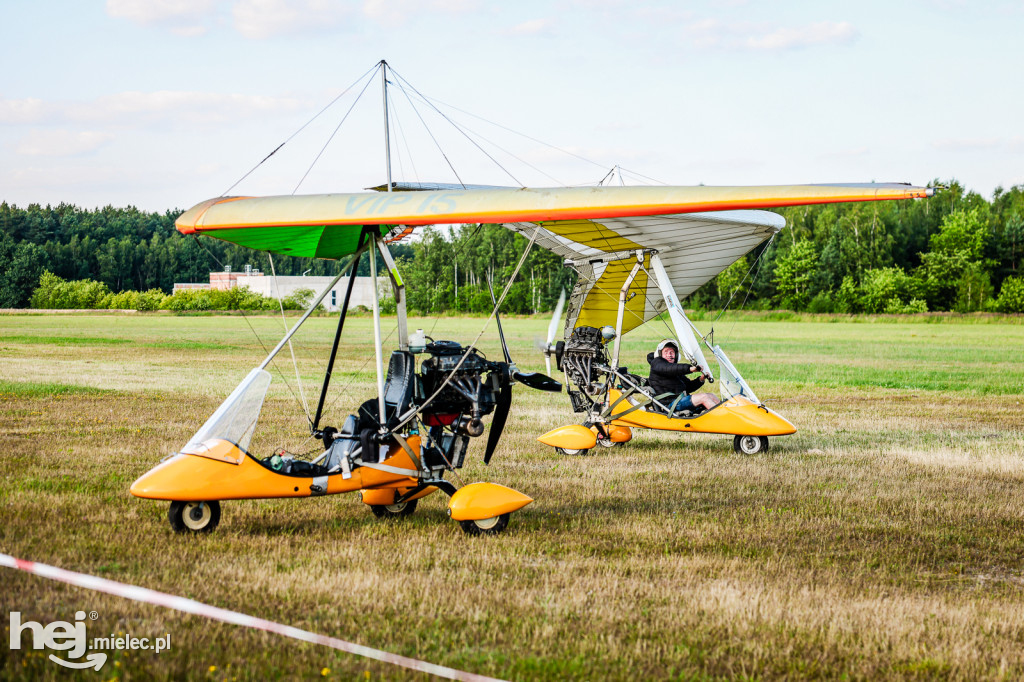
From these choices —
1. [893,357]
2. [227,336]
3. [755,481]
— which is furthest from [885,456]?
[227,336]

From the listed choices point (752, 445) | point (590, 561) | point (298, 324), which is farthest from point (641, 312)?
point (590, 561)

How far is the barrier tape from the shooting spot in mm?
3590

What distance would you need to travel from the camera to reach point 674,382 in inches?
385

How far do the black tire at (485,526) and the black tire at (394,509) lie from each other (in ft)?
2.39

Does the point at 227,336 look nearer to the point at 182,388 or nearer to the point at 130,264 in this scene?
the point at 182,388

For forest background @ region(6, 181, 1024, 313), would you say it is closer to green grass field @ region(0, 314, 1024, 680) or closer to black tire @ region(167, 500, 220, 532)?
green grass field @ region(0, 314, 1024, 680)

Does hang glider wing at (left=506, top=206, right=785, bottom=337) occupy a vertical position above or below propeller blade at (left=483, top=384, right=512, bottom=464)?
above

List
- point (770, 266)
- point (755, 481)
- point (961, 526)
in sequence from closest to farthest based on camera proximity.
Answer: point (961, 526) → point (755, 481) → point (770, 266)

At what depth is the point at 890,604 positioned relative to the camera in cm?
459

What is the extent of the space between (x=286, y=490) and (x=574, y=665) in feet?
9.09

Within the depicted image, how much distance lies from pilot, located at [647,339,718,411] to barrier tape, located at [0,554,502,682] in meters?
6.33

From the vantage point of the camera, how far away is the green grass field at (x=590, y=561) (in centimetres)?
382

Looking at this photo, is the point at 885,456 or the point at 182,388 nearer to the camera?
the point at 885,456

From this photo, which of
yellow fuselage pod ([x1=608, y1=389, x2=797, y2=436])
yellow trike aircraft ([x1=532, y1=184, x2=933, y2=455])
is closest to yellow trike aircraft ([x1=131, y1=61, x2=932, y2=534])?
yellow trike aircraft ([x1=532, y1=184, x2=933, y2=455])
